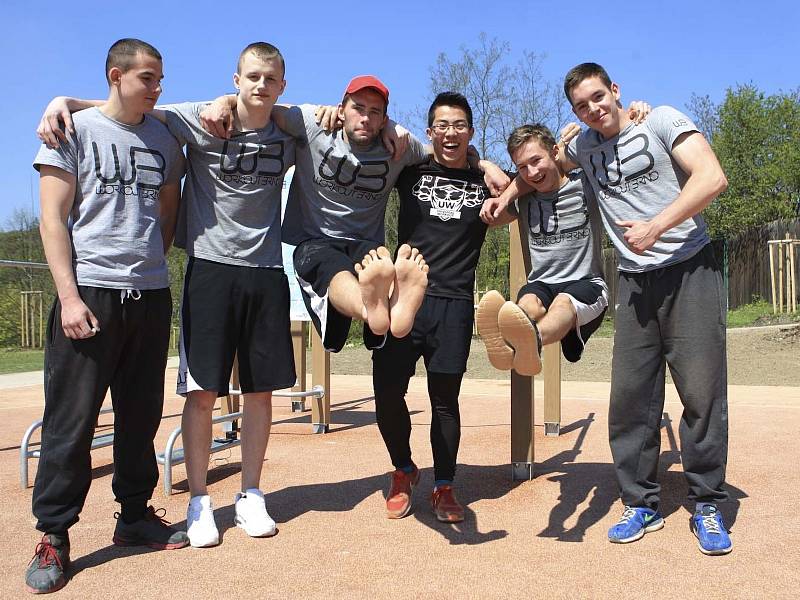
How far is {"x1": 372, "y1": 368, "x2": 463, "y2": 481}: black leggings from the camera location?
13.6 ft

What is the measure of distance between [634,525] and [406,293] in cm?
151

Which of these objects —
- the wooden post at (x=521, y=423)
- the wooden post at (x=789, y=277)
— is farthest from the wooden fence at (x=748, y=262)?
the wooden post at (x=521, y=423)

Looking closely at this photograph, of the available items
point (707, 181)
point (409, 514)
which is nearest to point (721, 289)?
point (707, 181)

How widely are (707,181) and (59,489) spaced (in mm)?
2949

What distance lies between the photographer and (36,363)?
14.8m

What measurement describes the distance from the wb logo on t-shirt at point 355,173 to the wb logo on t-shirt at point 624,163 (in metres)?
1.05

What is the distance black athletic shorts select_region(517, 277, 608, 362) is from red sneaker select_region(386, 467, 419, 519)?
1.05 metres

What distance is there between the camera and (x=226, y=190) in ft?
12.2

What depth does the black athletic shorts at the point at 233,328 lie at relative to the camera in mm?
3666

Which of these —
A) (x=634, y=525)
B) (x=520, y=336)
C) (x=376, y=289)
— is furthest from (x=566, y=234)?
(x=634, y=525)

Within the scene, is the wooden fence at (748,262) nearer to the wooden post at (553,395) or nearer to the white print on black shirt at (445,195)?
the wooden post at (553,395)

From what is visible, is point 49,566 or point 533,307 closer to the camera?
point 49,566

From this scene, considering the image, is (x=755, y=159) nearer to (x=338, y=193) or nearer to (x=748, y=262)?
(x=748, y=262)

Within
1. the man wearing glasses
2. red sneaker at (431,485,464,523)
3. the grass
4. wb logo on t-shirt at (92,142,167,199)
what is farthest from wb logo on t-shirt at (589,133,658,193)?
the grass
